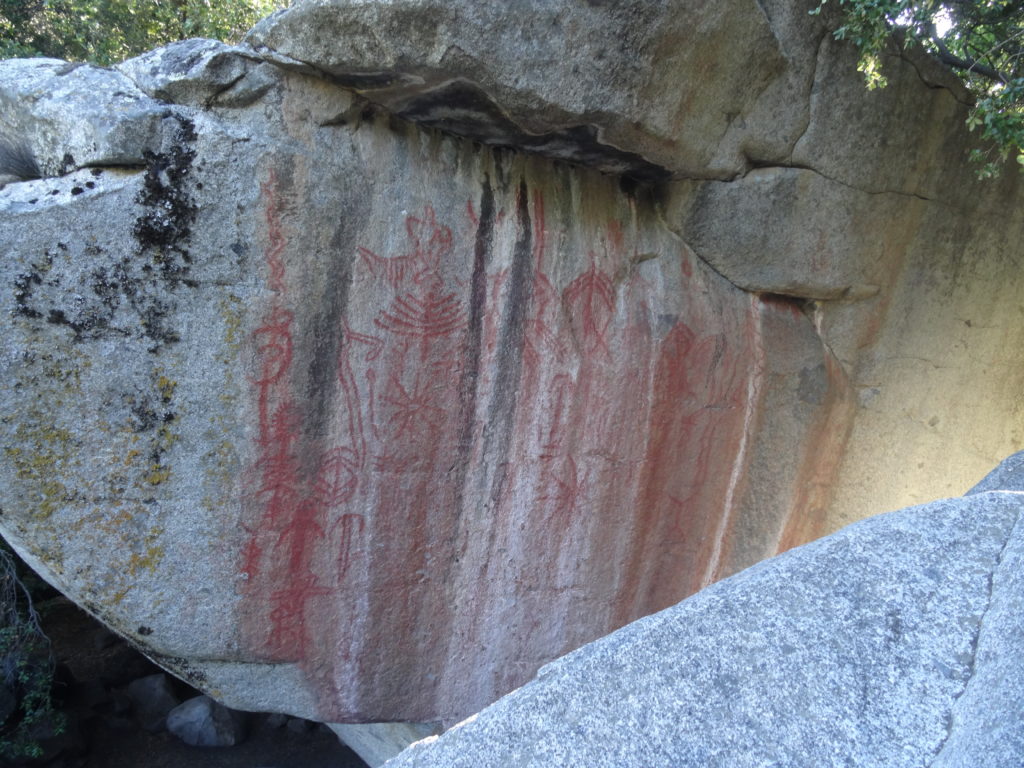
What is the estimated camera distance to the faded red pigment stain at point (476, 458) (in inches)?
109

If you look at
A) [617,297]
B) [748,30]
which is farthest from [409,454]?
[748,30]

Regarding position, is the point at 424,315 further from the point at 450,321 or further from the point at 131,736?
the point at 131,736

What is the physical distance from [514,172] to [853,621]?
Answer: 2.25m

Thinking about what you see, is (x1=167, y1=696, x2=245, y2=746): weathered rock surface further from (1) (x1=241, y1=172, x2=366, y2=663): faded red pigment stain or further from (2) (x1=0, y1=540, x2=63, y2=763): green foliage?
(1) (x1=241, y1=172, x2=366, y2=663): faded red pigment stain

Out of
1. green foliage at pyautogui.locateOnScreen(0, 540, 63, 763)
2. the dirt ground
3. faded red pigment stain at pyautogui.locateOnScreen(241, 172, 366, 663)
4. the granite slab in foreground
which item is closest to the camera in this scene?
the granite slab in foreground

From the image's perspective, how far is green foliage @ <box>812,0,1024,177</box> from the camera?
9.68 ft

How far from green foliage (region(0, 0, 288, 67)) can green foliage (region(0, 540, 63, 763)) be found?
3930 mm

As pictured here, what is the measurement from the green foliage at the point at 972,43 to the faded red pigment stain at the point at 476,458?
123 centimetres

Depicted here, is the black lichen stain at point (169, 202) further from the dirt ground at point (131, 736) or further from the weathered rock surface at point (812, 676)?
the dirt ground at point (131, 736)

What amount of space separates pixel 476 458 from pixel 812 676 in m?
1.90

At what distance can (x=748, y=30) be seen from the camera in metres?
2.88

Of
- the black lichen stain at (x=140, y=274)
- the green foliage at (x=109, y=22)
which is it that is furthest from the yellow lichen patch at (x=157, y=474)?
the green foliage at (x=109, y=22)

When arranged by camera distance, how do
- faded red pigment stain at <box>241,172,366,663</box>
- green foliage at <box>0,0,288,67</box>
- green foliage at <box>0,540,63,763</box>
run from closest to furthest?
1. faded red pigment stain at <box>241,172,366,663</box>
2. green foliage at <box>0,540,63,763</box>
3. green foliage at <box>0,0,288,67</box>

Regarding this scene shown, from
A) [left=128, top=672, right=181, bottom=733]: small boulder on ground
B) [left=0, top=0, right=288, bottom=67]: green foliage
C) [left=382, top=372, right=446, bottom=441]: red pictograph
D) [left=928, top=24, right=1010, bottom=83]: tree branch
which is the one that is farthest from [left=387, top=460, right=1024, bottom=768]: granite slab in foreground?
[left=0, top=0, right=288, bottom=67]: green foliage
